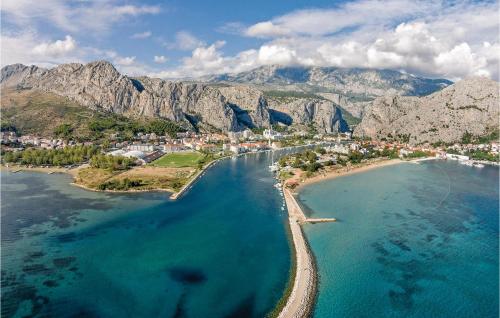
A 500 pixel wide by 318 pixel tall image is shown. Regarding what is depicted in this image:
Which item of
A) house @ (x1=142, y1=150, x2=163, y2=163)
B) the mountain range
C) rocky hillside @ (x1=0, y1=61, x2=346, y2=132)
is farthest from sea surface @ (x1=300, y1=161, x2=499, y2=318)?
rocky hillside @ (x1=0, y1=61, x2=346, y2=132)

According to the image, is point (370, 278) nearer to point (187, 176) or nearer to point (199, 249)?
point (199, 249)

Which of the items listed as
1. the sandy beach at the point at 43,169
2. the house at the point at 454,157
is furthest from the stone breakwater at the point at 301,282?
the house at the point at 454,157

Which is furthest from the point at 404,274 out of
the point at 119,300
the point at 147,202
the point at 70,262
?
the point at 147,202

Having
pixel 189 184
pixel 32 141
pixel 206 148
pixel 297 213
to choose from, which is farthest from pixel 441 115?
pixel 32 141

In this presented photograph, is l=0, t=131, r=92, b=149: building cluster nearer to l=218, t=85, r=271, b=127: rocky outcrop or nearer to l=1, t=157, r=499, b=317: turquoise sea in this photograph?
l=1, t=157, r=499, b=317: turquoise sea

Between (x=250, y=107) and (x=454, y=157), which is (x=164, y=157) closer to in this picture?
(x=454, y=157)
